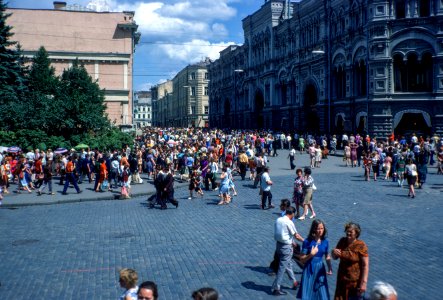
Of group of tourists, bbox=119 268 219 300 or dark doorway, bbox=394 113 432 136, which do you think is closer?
group of tourists, bbox=119 268 219 300

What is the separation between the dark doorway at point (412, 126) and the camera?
37.9 m

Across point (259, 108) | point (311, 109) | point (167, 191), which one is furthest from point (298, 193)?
point (259, 108)

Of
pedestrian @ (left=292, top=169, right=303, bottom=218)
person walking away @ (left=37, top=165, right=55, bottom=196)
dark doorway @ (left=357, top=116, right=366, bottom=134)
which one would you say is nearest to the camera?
pedestrian @ (left=292, top=169, right=303, bottom=218)

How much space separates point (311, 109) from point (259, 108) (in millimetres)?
17525

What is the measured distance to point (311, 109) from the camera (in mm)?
50812

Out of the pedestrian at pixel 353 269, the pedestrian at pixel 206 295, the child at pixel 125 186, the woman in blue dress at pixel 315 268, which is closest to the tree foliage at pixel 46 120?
the child at pixel 125 186

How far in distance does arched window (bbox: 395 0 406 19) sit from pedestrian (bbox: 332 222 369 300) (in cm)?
3541

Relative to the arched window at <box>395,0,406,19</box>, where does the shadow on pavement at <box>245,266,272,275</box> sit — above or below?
below

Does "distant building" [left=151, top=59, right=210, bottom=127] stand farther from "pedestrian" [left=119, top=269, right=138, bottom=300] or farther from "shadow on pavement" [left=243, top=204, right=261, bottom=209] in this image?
"pedestrian" [left=119, top=269, right=138, bottom=300]

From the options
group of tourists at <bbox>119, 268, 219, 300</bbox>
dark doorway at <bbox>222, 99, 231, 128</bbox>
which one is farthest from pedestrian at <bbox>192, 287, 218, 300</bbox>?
dark doorway at <bbox>222, 99, 231, 128</bbox>

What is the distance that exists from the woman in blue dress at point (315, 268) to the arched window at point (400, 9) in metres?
35.0

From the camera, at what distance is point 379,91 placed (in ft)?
127

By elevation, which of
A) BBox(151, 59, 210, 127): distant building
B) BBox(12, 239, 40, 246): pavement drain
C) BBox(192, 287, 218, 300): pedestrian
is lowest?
BBox(12, 239, 40, 246): pavement drain

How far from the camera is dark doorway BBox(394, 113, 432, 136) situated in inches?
1492
